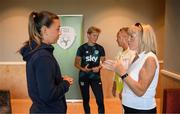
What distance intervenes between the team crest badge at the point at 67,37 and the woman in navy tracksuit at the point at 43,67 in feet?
11.3

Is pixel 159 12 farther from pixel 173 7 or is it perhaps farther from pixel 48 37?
pixel 48 37

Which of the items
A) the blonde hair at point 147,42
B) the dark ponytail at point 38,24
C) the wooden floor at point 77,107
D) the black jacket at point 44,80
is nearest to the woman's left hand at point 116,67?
the blonde hair at point 147,42

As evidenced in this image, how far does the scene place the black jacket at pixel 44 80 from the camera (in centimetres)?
166

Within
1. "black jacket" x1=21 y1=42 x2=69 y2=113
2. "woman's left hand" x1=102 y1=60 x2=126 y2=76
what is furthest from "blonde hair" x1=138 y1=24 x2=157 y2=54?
"black jacket" x1=21 y1=42 x2=69 y2=113

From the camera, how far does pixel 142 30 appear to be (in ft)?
6.63

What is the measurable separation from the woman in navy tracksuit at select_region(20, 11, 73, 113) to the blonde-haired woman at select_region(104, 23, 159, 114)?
0.46m

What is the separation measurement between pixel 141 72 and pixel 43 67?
71 cm

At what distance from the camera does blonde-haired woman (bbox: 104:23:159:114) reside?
6.30 feet

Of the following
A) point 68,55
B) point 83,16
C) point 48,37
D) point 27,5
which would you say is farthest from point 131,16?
point 48,37

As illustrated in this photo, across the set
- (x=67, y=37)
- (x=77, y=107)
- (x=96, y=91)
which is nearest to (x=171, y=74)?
(x=96, y=91)

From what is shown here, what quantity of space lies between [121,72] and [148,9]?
12.7 ft

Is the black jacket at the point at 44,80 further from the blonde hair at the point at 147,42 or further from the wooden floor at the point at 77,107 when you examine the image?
the wooden floor at the point at 77,107

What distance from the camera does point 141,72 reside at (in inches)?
76.4

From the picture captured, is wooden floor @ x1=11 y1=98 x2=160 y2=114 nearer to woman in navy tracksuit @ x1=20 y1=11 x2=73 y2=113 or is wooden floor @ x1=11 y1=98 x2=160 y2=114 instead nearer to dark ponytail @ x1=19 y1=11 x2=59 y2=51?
woman in navy tracksuit @ x1=20 y1=11 x2=73 y2=113
